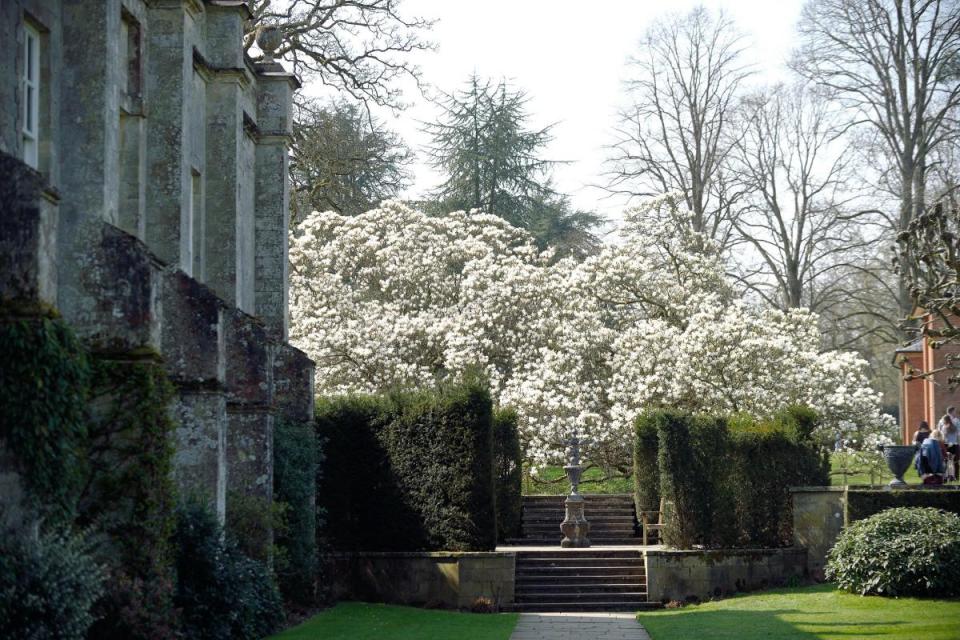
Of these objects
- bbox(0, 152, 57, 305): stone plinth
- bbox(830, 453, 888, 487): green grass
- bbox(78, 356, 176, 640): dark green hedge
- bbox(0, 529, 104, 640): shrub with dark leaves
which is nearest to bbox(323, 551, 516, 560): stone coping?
bbox(830, 453, 888, 487): green grass

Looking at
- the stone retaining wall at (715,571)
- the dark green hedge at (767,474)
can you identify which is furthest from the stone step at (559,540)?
the stone retaining wall at (715,571)

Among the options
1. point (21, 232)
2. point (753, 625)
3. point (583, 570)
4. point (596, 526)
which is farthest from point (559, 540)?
point (21, 232)

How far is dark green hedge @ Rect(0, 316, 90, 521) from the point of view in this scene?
1004 centimetres

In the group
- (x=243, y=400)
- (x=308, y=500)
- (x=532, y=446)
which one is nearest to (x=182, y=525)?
(x=243, y=400)

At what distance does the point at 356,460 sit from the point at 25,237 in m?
13.3

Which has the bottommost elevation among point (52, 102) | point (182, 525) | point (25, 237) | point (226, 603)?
point (226, 603)

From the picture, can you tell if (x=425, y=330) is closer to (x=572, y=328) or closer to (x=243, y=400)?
(x=572, y=328)

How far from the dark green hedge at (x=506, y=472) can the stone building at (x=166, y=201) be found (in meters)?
7.56

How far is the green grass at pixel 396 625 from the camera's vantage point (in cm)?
1644

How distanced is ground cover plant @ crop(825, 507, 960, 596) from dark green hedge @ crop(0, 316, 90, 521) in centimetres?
1407

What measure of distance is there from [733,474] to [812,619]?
661 centimetres

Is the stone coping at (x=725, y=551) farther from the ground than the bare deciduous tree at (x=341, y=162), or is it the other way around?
the bare deciduous tree at (x=341, y=162)

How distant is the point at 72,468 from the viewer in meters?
10.6

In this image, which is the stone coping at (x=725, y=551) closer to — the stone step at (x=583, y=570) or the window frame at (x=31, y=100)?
the stone step at (x=583, y=570)
